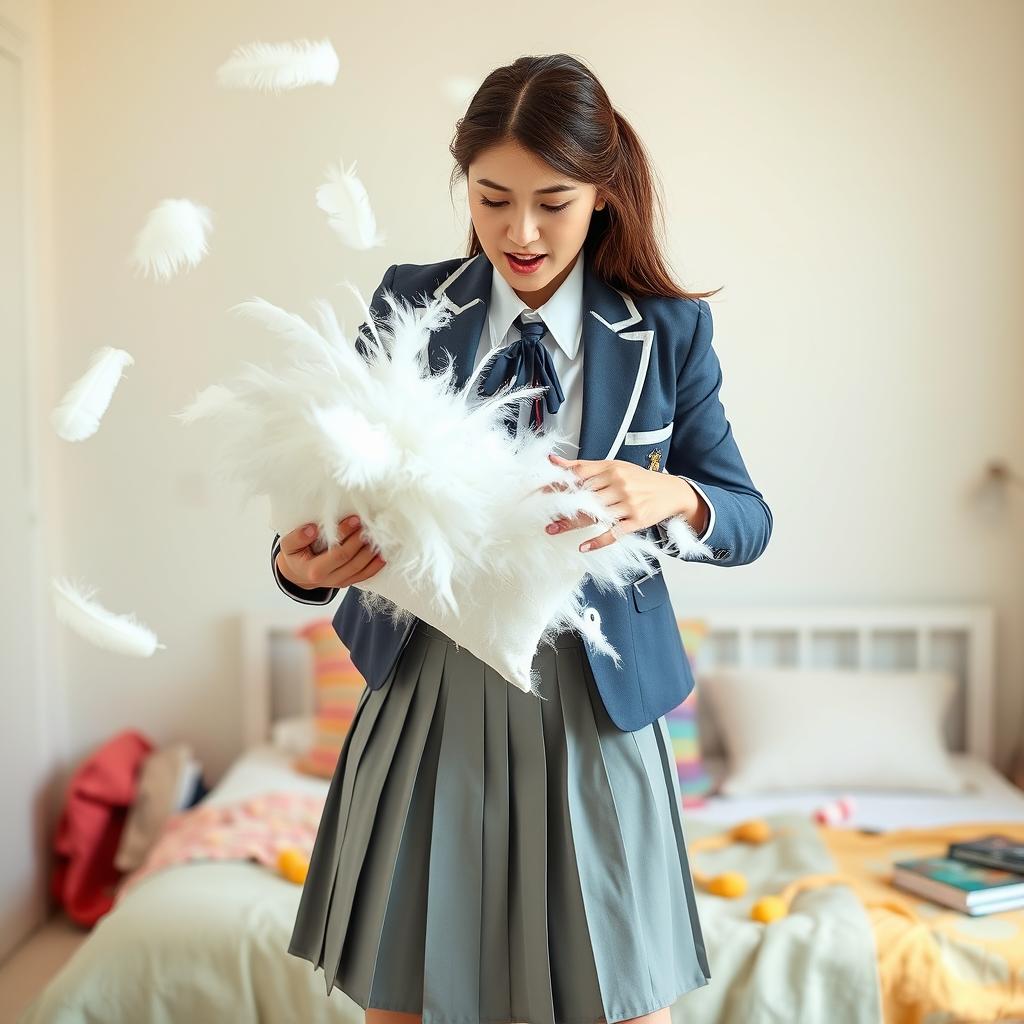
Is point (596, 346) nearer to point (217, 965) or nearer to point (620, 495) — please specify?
point (620, 495)

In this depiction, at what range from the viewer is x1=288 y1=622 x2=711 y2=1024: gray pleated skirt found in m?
1.23

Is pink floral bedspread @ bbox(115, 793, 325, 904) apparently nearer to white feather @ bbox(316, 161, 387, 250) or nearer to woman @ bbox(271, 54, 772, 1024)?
woman @ bbox(271, 54, 772, 1024)

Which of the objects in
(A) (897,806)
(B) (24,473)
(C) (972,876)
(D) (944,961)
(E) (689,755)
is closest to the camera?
(D) (944,961)

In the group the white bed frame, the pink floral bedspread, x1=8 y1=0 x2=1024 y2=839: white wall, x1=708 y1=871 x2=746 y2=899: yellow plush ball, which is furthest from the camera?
the white bed frame

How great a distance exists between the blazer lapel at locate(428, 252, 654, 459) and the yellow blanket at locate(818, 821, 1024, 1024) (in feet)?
3.99

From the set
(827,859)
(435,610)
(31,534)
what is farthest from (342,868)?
(31,534)

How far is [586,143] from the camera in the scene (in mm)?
1236

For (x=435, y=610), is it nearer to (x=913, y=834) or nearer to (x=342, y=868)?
(x=342, y=868)

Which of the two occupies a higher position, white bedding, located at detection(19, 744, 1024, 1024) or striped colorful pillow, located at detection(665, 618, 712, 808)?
striped colorful pillow, located at detection(665, 618, 712, 808)

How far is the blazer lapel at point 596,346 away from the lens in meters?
1.27

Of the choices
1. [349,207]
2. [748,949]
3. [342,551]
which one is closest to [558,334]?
[349,207]

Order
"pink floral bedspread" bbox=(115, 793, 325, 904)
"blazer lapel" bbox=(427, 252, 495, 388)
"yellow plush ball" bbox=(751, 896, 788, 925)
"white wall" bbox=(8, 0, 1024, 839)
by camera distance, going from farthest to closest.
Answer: "white wall" bbox=(8, 0, 1024, 839) < "pink floral bedspread" bbox=(115, 793, 325, 904) < "yellow plush ball" bbox=(751, 896, 788, 925) < "blazer lapel" bbox=(427, 252, 495, 388)

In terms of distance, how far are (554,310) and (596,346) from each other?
0.25 ft

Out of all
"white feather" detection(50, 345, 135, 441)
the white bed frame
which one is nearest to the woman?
"white feather" detection(50, 345, 135, 441)
